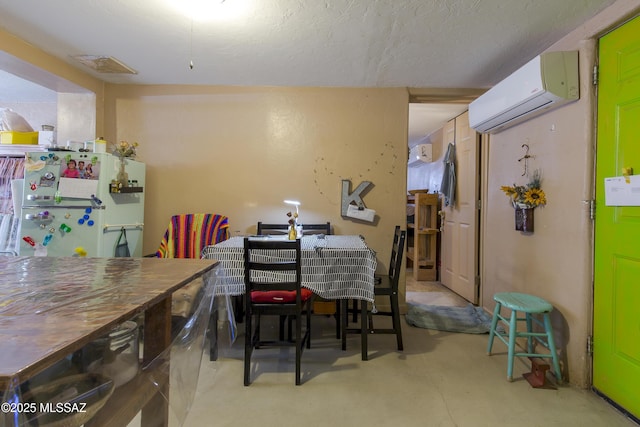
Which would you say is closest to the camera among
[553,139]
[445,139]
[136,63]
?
[553,139]

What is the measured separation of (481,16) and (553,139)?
0.95m

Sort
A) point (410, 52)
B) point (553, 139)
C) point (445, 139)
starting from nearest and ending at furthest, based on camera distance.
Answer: point (553, 139)
point (410, 52)
point (445, 139)

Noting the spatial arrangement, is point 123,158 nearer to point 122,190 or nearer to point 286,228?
point 122,190

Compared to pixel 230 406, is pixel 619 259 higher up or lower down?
higher up

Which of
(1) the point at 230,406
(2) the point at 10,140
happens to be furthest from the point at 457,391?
(2) the point at 10,140

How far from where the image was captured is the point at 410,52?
241 cm

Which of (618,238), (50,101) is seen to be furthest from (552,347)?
(50,101)

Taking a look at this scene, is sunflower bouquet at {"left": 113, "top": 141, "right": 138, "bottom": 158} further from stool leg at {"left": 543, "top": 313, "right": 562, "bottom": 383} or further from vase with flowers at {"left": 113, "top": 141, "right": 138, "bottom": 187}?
stool leg at {"left": 543, "top": 313, "right": 562, "bottom": 383}

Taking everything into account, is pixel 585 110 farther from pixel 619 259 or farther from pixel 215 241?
pixel 215 241

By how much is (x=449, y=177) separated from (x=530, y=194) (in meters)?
1.77

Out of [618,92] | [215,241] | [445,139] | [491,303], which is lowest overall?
[491,303]

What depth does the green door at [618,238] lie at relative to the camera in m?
1.57

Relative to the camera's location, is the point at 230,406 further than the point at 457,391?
No

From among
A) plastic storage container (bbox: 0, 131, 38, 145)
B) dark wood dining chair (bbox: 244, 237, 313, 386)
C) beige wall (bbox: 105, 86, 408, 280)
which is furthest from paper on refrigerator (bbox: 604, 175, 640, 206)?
plastic storage container (bbox: 0, 131, 38, 145)
